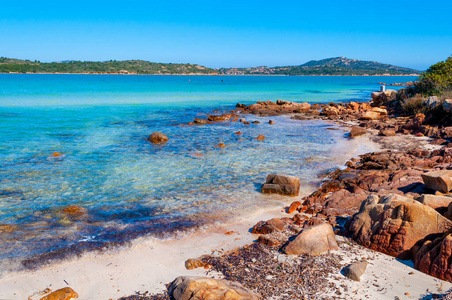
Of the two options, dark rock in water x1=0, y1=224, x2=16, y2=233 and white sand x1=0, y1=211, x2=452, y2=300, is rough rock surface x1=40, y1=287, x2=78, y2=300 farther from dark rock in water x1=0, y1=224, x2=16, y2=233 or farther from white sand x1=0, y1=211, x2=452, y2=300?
Result: dark rock in water x1=0, y1=224, x2=16, y2=233

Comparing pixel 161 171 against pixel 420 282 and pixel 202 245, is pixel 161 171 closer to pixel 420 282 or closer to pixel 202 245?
pixel 202 245

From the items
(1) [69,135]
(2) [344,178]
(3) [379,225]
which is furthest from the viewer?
(1) [69,135]

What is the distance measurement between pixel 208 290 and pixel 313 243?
2.94 m

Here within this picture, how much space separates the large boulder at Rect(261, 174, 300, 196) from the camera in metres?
12.2

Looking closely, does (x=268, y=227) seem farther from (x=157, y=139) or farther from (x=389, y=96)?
(x=389, y=96)

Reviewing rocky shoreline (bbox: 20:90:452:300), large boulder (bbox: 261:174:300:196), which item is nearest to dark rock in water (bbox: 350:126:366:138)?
rocky shoreline (bbox: 20:90:452:300)

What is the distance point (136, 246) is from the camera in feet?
27.9

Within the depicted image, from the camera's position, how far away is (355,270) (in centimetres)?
666

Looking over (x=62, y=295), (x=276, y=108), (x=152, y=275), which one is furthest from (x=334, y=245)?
(x=276, y=108)

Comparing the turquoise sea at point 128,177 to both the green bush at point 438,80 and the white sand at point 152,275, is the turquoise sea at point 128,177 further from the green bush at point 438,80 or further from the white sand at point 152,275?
the green bush at point 438,80

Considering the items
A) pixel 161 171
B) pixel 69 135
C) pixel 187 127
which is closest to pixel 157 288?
pixel 161 171

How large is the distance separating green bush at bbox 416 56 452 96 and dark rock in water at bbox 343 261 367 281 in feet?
88.3

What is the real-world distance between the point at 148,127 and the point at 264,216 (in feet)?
64.2

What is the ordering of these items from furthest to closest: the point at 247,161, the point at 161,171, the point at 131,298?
1. the point at 247,161
2. the point at 161,171
3. the point at 131,298
